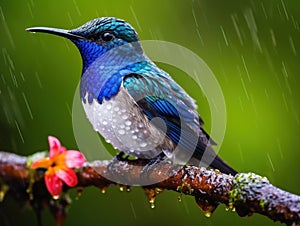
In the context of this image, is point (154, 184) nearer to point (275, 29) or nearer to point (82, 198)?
point (82, 198)

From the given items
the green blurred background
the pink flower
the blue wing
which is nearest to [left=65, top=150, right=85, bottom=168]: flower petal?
the pink flower

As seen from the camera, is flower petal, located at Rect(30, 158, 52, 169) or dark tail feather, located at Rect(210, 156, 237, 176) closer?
flower petal, located at Rect(30, 158, 52, 169)

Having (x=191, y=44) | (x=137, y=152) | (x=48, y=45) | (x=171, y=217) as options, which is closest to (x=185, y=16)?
(x=191, y=44)

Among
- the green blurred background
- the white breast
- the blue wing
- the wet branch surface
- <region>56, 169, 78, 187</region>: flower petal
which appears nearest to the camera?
the wet branch surface

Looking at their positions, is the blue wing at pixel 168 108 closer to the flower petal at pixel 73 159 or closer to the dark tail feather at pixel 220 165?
the dark tail feather at pixel 220 165

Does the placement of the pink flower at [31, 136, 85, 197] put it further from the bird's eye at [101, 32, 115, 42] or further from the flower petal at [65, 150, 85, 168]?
the bird's eye at [101, 32, 115, 42]

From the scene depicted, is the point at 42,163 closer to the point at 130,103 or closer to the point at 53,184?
the point at 53,184

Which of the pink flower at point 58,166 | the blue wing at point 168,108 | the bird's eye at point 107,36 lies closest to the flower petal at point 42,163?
the pink flower at point 58,166
